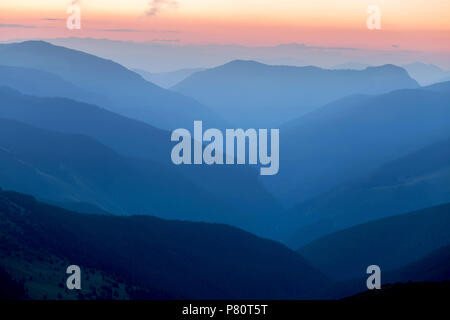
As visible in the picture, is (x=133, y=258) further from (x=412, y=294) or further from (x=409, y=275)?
(x=412, y=294)

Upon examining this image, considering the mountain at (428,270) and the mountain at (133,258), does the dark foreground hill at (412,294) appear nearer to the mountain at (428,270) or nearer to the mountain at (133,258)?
the mountain at (133,258)

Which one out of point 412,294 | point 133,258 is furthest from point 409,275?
point 412,294

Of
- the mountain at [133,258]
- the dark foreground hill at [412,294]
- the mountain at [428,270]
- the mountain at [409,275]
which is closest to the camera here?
the dark foreground hill at [412,294]

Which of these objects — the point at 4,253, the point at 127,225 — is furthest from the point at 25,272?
the point at 127,225

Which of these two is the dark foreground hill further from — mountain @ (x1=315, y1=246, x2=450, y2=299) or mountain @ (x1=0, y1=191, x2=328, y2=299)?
mountain @ (x1=315, y1=246, x2=450, y2=299)

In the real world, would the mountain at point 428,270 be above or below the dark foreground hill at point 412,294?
above

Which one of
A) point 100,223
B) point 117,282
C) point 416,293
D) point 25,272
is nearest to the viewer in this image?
point 416,293

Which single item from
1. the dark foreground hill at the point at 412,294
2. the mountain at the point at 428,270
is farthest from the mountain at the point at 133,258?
the dark foreground hill at the point at 412,294
